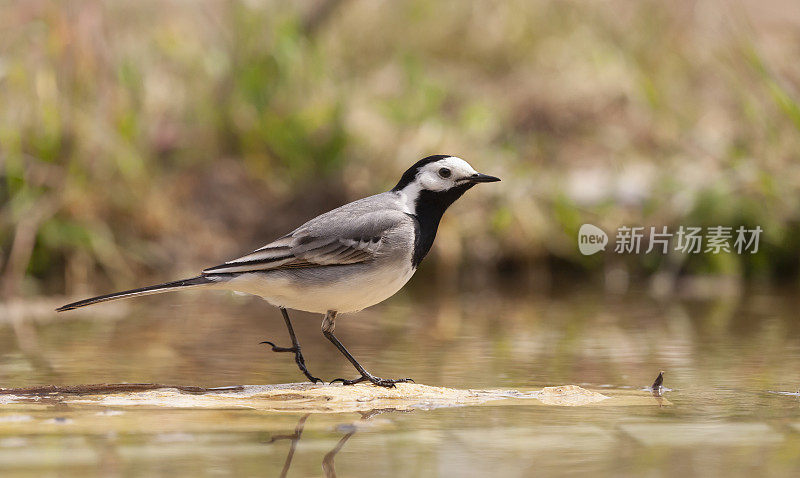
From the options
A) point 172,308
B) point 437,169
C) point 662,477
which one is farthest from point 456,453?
point 172,308

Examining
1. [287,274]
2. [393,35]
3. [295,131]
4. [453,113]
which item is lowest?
[287,274]

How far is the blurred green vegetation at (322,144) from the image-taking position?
8.96 metres

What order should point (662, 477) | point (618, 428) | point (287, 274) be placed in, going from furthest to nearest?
point (287, 274)
point (618, 428)
point (662, 477)

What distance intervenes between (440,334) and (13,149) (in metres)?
4.10

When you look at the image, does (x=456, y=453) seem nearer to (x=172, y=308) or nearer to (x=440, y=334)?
(x=440, y=334)

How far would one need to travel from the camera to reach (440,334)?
6.46 metres

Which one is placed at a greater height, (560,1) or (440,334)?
(560,1)

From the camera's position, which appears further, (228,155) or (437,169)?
(228,155)

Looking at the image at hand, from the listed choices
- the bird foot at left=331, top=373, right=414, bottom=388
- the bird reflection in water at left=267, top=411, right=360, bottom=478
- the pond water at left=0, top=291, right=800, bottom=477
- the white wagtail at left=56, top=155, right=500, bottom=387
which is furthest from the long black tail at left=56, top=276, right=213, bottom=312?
the bird reflection in water at left=267, top=411, right=360, bottom=478

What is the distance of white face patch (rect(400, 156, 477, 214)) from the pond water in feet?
2.50
